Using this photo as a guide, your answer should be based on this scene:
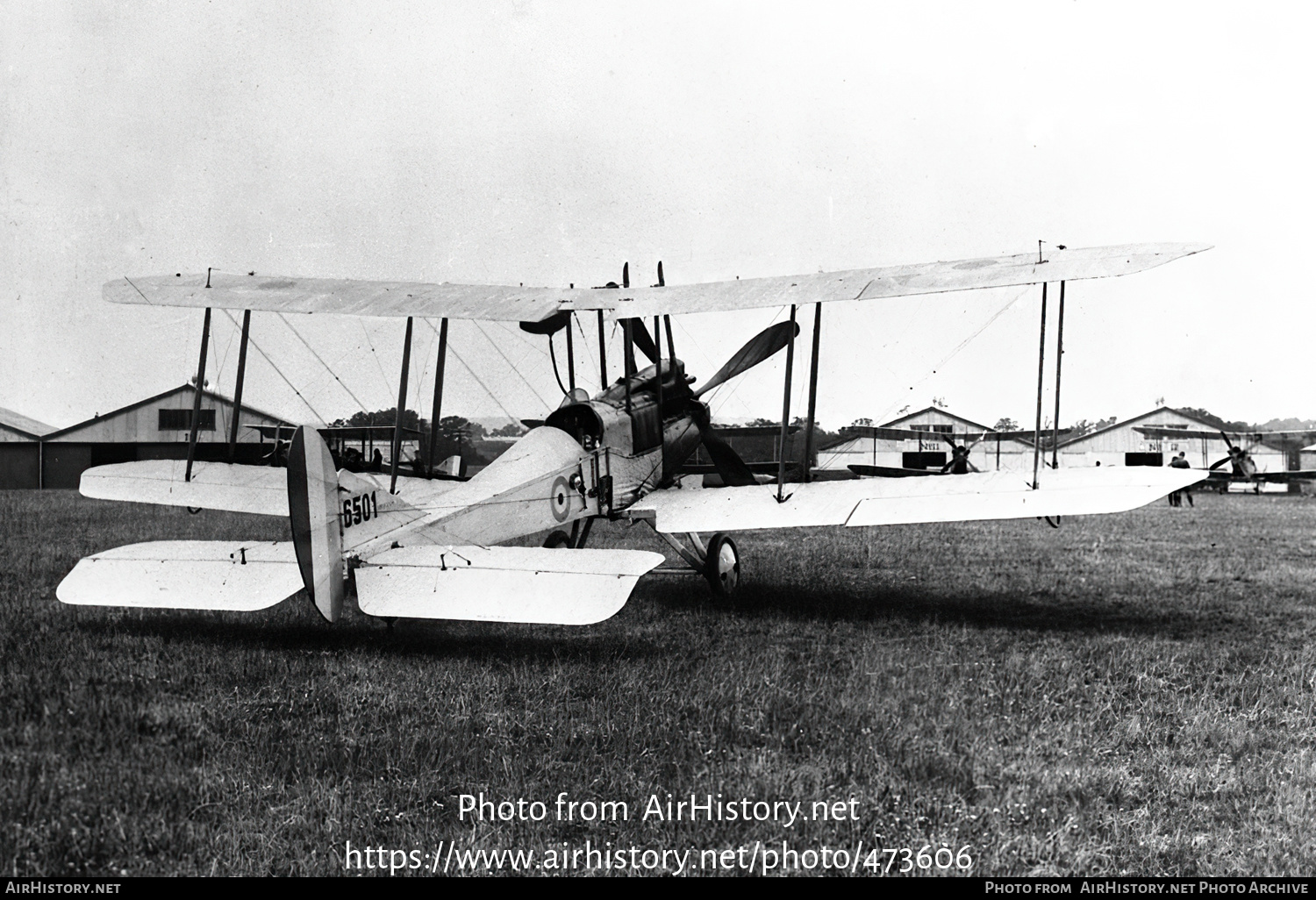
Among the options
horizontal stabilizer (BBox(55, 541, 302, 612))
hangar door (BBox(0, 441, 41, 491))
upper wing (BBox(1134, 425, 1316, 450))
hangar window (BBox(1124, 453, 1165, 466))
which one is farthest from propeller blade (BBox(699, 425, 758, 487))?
hangar door (BBox(0, 441, 41, 491))

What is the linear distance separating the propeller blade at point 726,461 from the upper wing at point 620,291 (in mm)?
2086

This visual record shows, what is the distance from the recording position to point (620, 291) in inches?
391

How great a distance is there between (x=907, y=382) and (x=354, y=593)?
209 inches

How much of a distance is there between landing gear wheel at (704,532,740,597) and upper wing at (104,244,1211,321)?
2509 mm

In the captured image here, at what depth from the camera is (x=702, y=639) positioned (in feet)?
25.1

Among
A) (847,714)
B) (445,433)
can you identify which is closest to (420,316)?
(847,714)

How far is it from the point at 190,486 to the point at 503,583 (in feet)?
16.0

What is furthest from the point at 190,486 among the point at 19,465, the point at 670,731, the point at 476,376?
the point at 19,465

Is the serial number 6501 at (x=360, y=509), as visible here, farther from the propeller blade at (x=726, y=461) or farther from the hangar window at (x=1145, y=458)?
the hangar window at (x=1145, y=458)

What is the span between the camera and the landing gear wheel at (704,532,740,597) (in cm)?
996

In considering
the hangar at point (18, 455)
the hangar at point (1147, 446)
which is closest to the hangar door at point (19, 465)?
the hangar at point (18, 455)

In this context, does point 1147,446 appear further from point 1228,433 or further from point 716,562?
point 716,562

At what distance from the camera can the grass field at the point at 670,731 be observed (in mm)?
3701

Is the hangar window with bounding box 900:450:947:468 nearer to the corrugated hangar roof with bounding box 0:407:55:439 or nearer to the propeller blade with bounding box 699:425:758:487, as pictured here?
the propeller blade with bounding box 699:425:758:487
